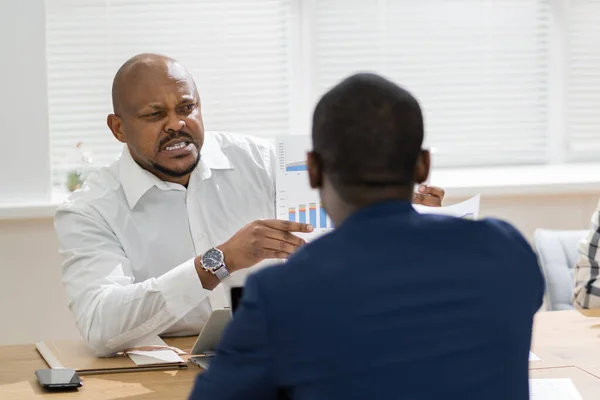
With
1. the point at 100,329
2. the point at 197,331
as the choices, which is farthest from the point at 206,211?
the point at 100,329

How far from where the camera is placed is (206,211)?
106 inches

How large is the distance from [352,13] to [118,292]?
2.20m

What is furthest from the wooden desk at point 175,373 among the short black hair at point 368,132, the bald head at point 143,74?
the short black hair at point 368,132

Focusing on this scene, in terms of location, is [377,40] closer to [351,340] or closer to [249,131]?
[249,131]

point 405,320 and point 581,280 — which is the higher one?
point 405,320

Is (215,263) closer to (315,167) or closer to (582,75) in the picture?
(315,167)

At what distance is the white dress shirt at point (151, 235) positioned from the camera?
7.54ft

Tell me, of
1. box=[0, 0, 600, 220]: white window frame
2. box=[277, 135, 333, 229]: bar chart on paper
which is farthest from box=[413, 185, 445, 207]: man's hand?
box=[0, 0, 600, 220]: white window frame

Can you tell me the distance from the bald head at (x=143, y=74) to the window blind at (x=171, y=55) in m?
1.38

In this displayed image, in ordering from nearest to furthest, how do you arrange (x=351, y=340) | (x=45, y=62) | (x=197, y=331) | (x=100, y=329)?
(x=351, y=340)
(x=100, y=329)
(x=197, y=331)
(x=45, y=62)

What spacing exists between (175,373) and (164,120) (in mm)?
782

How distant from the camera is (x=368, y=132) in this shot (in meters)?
1.18

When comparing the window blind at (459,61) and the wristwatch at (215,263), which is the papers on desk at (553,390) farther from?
the window blind at (459,61)

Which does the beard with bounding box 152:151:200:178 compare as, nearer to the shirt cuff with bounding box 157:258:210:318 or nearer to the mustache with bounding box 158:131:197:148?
the mustache with bounding box 158:131:197:148
